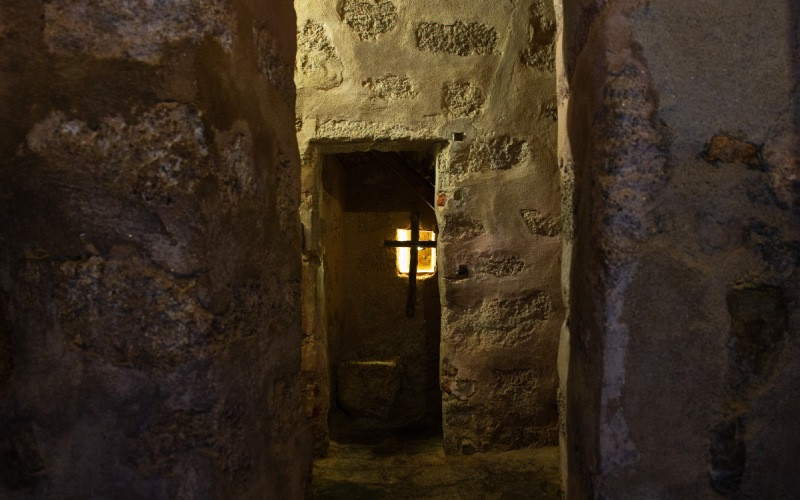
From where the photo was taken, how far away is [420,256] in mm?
5082

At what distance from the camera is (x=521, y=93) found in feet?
9.37

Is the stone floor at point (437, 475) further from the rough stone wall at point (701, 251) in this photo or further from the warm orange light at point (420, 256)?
the warm orange light at point (420, 256)

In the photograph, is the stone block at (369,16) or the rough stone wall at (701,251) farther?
the stone block at (369,16)

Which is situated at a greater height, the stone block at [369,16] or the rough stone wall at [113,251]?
the stone block at [369,16]

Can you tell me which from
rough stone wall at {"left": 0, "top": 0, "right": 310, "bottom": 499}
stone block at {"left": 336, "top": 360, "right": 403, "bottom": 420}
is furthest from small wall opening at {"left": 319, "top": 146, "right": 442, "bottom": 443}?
rough stone wall at {"left": 0, "top": 0, "right": 310, "bottom": 499}

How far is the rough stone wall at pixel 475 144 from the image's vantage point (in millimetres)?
2814

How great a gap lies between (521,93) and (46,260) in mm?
2344

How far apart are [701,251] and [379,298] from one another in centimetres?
408

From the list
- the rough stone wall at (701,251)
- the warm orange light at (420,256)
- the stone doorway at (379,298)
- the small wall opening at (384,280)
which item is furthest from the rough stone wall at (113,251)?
the warm orange light at (420,256)

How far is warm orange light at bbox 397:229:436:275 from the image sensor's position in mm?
5023

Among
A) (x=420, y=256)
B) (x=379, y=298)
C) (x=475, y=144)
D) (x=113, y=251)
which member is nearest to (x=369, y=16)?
(x=475, y=144)

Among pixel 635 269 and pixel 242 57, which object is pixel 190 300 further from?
pixel 635 269

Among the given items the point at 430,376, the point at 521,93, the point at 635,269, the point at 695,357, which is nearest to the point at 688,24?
the point at 635,269

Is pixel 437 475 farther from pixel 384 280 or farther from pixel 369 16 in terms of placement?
pixel 384 280
